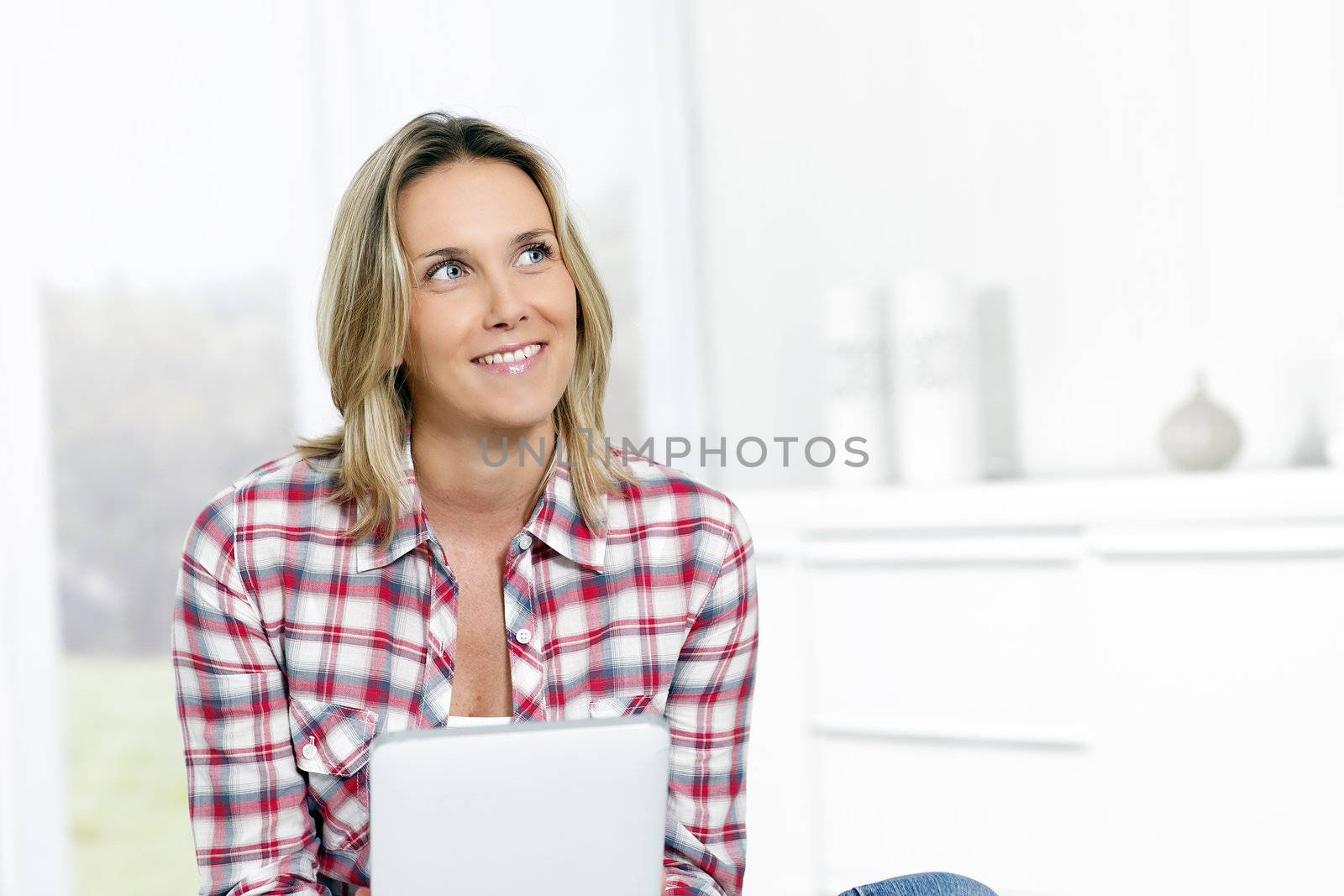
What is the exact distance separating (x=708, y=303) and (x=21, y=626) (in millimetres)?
1845

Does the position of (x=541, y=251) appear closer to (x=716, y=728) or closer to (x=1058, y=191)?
(x=716, y=728)

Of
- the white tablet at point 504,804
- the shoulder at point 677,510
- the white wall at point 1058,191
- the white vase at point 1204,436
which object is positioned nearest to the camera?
the white tablet at point 504,804

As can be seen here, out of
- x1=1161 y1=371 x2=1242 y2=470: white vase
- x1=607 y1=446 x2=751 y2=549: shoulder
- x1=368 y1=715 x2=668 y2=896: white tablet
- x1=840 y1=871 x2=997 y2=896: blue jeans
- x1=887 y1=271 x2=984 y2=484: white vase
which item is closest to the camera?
x1=368 y1=715 x2=668 y2=896: white tablet

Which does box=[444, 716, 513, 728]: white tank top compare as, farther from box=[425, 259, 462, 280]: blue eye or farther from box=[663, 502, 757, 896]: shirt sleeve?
box=[425, 259, 462, 280]: blue eye

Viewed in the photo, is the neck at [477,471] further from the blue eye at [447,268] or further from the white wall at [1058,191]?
the white wall at [1058,191]

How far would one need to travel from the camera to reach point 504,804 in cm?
90

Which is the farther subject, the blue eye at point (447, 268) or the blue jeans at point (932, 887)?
the blue eye at point (447, 268)

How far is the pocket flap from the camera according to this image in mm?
1339

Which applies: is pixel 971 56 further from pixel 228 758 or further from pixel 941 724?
pixel 228 758

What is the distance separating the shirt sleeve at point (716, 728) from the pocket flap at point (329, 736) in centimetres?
35

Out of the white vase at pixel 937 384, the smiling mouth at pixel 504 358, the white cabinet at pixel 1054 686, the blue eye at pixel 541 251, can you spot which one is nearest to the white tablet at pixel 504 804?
the smiling mouth at pixel 504 358

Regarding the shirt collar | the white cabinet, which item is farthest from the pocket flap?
the white cabinet

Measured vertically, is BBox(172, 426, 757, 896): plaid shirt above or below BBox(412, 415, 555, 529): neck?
below

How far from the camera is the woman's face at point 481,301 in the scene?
4.51 feet
